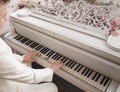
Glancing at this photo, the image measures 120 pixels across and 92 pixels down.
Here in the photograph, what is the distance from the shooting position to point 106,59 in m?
1.38

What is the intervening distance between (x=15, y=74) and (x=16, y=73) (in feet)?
0.04

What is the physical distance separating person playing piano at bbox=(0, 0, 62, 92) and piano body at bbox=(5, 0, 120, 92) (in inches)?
5.9

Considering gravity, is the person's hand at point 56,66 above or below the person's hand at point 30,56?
above

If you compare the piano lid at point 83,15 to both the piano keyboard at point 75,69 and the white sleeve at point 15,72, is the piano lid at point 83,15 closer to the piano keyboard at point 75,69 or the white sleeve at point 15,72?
the piano keyboard at point 75,69

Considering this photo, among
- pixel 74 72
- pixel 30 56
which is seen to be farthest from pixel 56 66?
pixel 30 56

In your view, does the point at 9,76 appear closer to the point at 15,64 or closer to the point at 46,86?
the point at 15,64

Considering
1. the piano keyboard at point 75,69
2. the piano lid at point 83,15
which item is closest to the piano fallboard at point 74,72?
the piano keyboard at point 75,69

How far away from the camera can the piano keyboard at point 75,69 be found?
1.42 meters

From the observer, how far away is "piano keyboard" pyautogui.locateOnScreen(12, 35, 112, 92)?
4.67 feet

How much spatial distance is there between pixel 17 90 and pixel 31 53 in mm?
471

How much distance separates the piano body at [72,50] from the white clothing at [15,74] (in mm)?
267

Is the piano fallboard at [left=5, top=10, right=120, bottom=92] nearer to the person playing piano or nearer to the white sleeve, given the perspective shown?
the person playing piano

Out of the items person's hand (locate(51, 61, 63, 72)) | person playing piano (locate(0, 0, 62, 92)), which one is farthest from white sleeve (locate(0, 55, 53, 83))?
person's hand (locate(51, 61, 63, 72))

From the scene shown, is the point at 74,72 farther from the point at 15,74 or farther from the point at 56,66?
the point at 15,74
